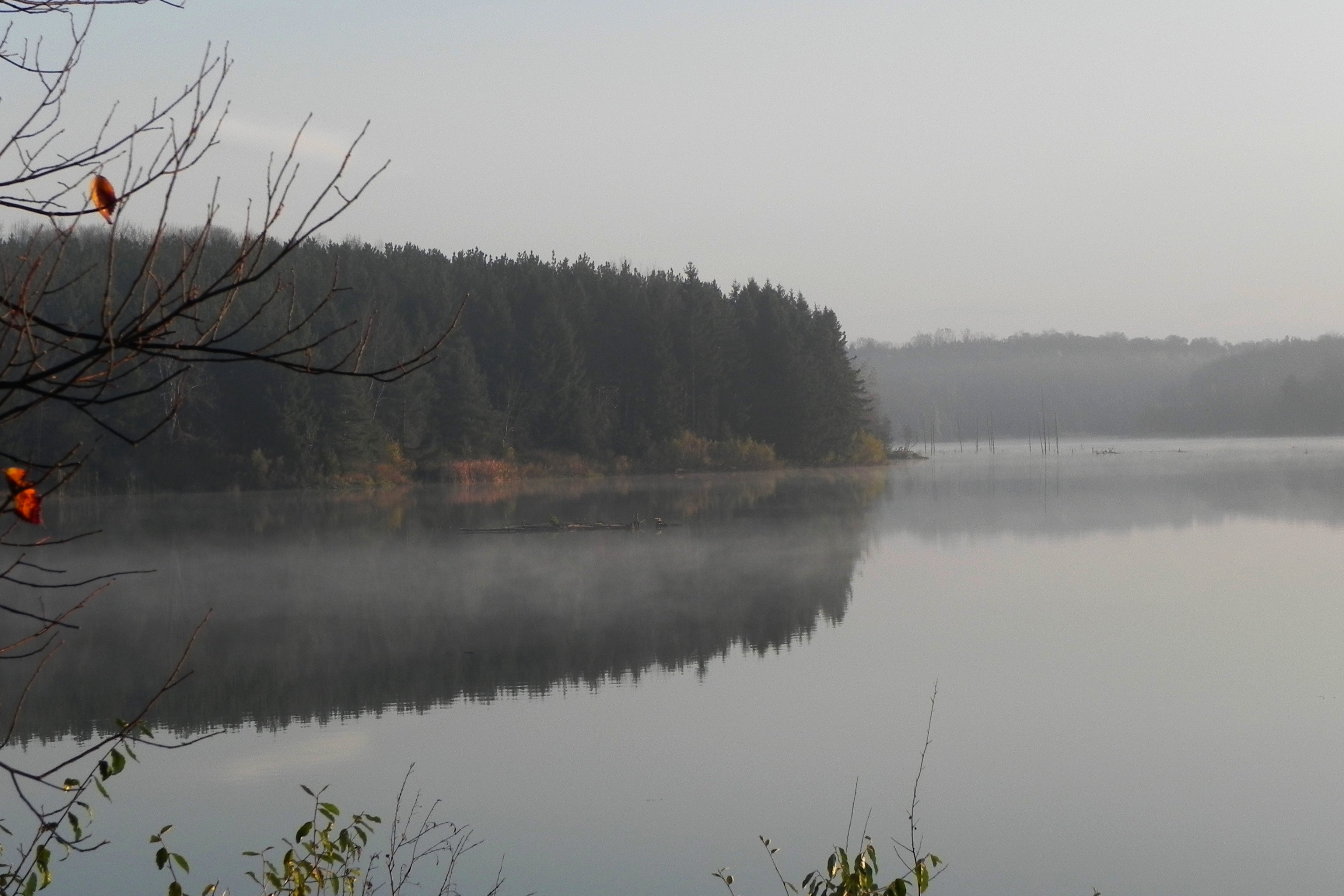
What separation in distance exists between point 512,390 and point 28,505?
146 feet

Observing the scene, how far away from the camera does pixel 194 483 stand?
3909cm

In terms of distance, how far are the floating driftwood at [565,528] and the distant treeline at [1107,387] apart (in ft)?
274

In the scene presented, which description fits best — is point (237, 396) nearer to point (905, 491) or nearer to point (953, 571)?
point (905, 491)

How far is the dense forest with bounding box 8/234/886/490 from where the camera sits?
1538 inches

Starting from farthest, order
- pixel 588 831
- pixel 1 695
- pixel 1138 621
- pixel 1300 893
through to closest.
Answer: pixel 1138 621 < pixel 1 695 < pixel 588 831 < pixel 1300 893

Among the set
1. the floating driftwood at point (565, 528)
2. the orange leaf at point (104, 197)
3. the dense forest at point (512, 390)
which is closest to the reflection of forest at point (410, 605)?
the floating driftwood at point (565, 528)

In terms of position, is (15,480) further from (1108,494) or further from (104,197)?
(1108,494)

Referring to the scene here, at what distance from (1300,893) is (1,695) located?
913 cm

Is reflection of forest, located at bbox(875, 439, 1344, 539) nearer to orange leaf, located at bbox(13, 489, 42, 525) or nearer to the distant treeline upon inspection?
orange leaf, located at bbox(13, 489, 42, 525)

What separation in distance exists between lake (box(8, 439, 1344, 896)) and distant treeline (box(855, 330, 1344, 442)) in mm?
89493

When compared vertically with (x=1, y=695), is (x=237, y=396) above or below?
above

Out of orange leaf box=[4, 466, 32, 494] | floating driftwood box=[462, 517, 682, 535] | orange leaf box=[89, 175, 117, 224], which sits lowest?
floating driftwood box=[462, 517, 682, 535]

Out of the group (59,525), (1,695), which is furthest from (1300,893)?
Result: (59,525)

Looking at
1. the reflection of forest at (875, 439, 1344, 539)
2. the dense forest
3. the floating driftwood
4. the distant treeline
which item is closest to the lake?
the floating driftwood
